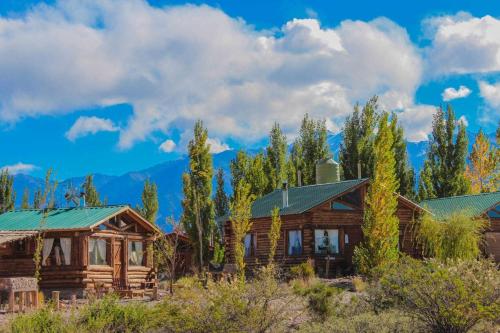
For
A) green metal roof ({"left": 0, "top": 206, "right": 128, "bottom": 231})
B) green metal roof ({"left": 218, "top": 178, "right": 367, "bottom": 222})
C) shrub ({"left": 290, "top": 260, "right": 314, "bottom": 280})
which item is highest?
green metal roof ({"left": 218, "top": 178, "right": 367, "bottom": 222})

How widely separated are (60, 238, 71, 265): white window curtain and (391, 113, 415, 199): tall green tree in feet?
92.7

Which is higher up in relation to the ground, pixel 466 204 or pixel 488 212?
pixel 466 204

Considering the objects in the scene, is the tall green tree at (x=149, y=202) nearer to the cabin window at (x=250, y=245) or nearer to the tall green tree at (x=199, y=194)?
the tall green tree at (x=199, y=194)

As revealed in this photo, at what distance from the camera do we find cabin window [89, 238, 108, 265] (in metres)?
29.3

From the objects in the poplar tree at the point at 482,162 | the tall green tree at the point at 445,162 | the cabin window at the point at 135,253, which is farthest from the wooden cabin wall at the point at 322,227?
the poplar tree at the point at 482,162

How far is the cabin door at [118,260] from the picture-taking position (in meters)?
30.7

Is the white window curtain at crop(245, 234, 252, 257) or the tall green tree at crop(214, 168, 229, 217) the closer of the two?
the white window curtain at crop(245, 234, 252, 257)

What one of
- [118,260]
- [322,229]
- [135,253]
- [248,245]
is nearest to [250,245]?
[248,245]

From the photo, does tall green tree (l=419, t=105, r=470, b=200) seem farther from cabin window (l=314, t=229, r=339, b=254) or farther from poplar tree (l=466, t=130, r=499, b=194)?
cabin window (l=314, t=229, r=339, b=254)

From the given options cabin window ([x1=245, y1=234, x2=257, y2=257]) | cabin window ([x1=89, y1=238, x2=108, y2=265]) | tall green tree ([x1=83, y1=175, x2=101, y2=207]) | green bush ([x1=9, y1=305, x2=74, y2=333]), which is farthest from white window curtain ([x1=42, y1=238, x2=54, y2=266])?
tall green tree ([x1=83, y1=175, x2=101, y2=207])

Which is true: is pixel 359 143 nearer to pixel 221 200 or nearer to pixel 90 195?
pixel 221 200

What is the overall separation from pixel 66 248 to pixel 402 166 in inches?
1155

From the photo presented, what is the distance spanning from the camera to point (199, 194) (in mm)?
44656

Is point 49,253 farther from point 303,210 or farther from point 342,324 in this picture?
point 342,324
